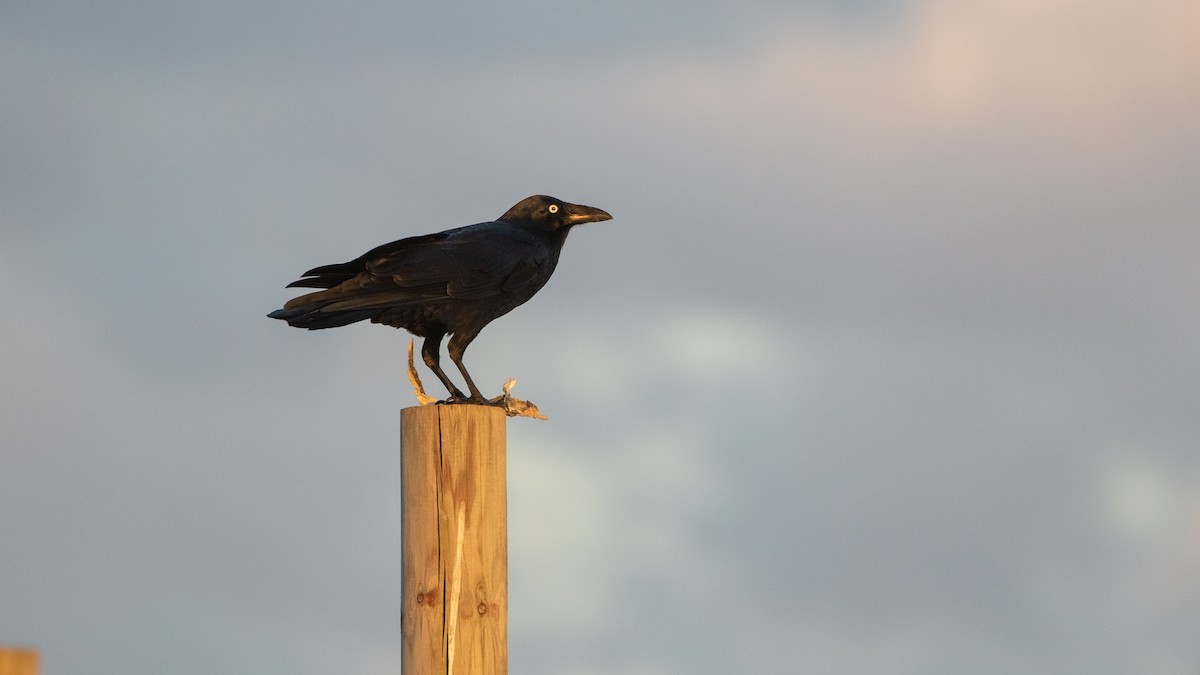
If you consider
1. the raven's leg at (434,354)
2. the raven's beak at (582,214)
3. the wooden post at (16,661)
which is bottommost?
the wooden post at (16,661)

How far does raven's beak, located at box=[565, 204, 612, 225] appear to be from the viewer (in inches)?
381

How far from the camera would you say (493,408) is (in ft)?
19.8

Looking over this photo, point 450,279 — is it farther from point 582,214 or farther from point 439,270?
point 582,214

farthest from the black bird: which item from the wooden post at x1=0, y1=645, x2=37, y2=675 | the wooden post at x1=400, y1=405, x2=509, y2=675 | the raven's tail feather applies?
the wooden post at x1=0, y1=645, x2=37, y2=675

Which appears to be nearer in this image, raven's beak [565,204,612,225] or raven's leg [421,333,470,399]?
raven's leg [421,333,470,399]

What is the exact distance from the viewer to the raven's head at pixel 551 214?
9.63 meters

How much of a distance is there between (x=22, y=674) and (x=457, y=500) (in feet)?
9.34

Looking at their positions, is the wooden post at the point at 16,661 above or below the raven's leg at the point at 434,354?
below

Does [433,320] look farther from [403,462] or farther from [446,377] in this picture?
[403,462]

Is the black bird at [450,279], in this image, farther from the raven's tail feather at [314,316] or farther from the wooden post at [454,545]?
the wooden post at [454,545]

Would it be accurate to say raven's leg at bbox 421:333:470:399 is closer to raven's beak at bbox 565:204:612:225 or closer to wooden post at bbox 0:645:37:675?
raven's beak at bbox 565:204:612:225

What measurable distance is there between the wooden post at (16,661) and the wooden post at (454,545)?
2.76 metres

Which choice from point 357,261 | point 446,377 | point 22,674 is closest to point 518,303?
point 446,377

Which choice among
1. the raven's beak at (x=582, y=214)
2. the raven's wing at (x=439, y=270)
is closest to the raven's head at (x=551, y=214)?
the raven's beak at (x=582, y=214)
